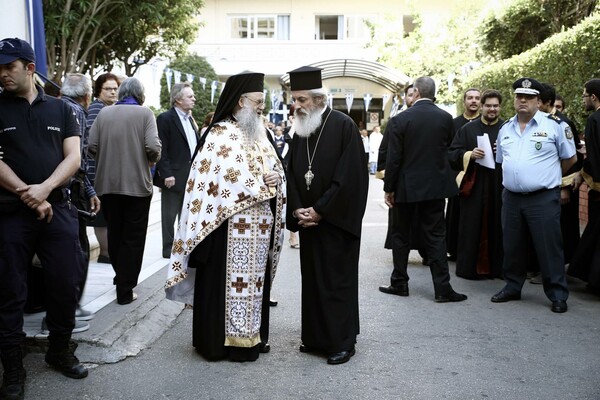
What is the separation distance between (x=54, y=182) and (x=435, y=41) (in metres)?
23.0

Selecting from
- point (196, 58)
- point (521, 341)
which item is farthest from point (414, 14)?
point (521, 341)

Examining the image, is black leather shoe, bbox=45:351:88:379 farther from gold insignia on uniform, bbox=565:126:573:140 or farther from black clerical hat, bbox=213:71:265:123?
gold insignia on uniform, bbox=565:126:573:140

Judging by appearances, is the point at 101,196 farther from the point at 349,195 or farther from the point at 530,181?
the point at 530,181

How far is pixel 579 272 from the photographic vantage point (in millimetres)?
7168

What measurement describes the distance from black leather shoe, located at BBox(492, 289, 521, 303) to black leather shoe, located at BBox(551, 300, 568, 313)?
17.9 inches

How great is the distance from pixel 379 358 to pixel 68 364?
2151 mm

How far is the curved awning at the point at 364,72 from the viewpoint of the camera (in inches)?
901

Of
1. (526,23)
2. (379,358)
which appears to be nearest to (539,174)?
(379,358)

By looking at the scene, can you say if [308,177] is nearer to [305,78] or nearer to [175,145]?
[305,78]

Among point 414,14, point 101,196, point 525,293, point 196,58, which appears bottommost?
point 525,293

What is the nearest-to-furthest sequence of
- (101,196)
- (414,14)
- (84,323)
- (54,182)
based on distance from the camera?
1. (54,182)
2. (84,323)
3. (101,196)
4. (414,14)

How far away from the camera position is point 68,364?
454 cm

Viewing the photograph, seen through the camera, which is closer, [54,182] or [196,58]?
[54,182]

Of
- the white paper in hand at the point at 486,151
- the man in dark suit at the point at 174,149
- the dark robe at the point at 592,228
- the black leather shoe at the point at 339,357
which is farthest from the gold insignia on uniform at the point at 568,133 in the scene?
the man in dark suit at the point at 174,149
